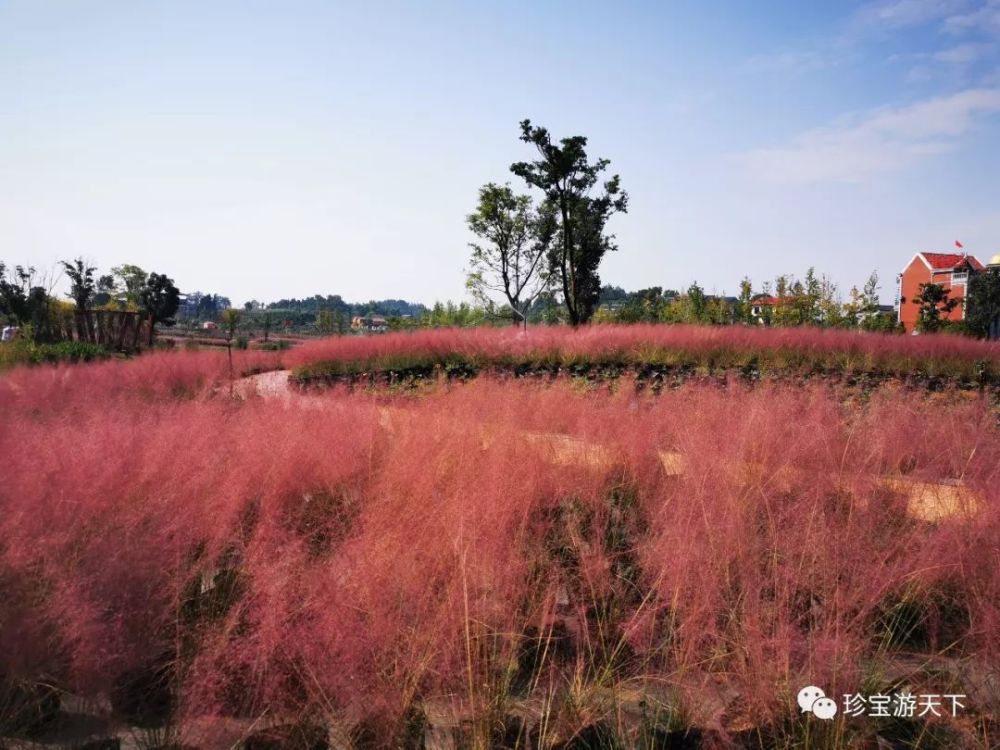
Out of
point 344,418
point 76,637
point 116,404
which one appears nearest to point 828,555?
point 76,637

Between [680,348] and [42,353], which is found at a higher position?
[42,353]

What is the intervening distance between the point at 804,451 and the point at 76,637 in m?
2.83

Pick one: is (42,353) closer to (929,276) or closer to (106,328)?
(106,328)

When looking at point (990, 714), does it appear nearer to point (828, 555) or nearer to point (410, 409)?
point (828, 555)

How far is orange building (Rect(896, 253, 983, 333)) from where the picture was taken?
4281 cm

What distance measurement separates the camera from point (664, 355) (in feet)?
29.5

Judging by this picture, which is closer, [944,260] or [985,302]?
[985,302]

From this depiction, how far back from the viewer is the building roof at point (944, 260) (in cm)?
4438

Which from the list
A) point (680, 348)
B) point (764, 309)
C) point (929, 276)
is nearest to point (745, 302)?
point (764, 309)

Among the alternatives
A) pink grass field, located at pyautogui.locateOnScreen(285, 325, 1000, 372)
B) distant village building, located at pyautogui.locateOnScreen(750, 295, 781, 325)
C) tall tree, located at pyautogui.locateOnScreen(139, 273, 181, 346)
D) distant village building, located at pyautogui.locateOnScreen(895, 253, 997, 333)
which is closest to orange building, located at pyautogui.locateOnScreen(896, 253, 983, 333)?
distant village building, located at pyautogui.locateOnScreen(895, 253, 997, 333)

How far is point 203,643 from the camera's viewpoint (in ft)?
5.52

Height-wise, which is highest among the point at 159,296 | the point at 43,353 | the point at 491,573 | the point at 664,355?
the point at 159,296

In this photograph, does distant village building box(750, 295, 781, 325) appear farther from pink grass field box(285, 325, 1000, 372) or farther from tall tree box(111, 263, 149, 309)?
tall tree box(111, 263, 149, 309)

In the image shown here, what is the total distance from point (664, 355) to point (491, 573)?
24.8 feet
